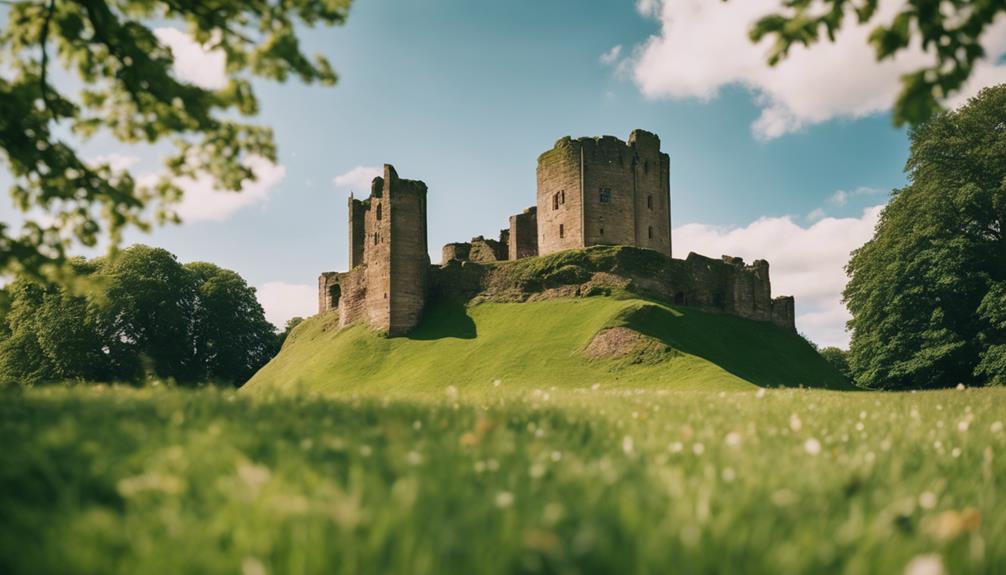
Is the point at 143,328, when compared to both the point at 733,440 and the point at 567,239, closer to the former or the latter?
the point at 567,239

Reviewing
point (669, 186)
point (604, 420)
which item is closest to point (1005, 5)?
point (604, 420)

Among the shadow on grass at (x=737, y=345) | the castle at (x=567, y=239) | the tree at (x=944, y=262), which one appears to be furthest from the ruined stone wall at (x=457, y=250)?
the tree at (x=944, y=262)

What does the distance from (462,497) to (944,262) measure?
45.4m

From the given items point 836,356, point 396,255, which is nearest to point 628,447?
point 396,255

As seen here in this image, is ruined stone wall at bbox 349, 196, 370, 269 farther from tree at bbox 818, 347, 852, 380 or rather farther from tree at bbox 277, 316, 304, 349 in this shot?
tree at bbox 818, 347, 852, 380

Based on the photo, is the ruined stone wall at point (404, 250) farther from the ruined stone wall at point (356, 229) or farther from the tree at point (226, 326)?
the tree at point (226, 326)

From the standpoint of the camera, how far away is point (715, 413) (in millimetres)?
6953

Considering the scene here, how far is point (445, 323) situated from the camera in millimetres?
51281

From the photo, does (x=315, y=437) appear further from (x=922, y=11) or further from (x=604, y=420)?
(x=922, y=11)

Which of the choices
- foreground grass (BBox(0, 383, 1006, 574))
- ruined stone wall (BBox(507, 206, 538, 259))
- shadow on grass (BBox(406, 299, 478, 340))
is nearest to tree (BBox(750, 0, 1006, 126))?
foreground grass (BBox(0, 383, 1006, 574))

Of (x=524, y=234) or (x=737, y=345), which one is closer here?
(x=737, y=345)

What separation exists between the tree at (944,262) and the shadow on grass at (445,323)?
95.0ft

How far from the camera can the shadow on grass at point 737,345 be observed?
41.2m

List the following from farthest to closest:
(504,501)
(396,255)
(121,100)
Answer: (396,255) < (121,100) < (504,501)
